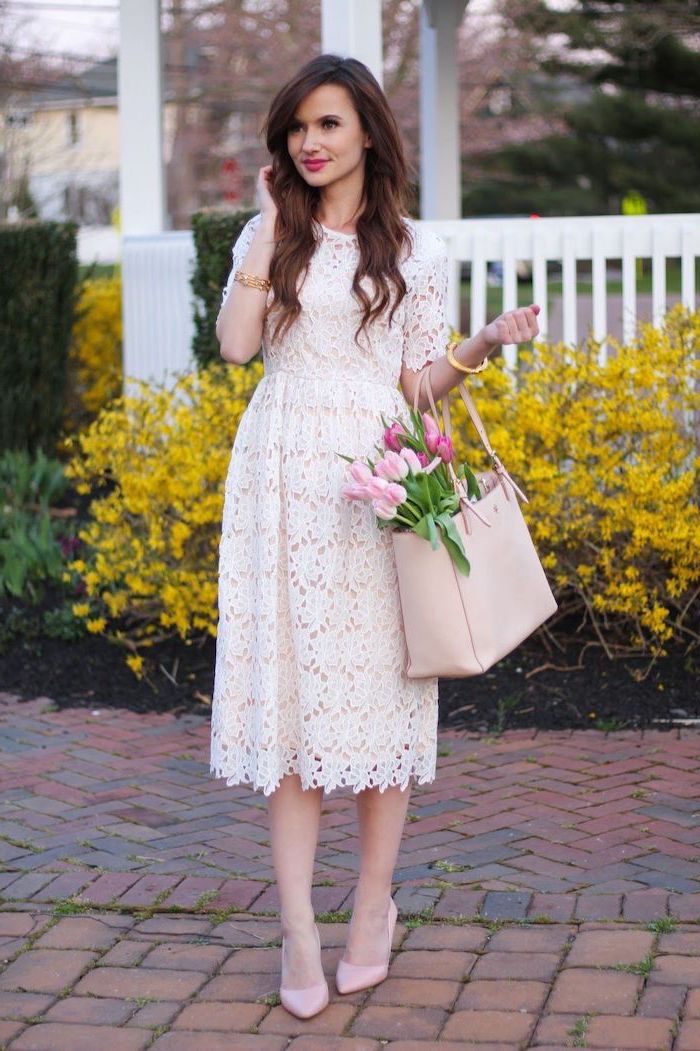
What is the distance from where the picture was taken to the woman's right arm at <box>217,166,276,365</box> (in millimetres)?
2750

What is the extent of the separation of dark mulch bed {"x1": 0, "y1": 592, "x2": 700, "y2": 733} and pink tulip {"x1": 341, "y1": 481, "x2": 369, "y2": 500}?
6.90 feet

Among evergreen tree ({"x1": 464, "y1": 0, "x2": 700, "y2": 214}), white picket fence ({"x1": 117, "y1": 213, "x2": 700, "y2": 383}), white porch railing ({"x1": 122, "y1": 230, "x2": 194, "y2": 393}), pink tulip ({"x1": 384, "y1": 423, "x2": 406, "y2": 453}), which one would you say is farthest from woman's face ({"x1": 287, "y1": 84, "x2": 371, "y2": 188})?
evergreen tree ({"x1": 464, "y1": 0, "x2": 700, "y2": 214})

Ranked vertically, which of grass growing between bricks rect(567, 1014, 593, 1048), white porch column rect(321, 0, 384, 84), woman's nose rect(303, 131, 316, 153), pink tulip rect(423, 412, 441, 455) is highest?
white porch column rect(321, 0, 384, 84)

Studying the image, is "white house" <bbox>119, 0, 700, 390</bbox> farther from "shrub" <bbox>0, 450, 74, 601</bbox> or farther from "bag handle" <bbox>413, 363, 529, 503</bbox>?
"bag handle" <bbox>413, 363, 529, 503</bbox>

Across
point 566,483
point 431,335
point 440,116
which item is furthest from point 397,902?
point 440,116

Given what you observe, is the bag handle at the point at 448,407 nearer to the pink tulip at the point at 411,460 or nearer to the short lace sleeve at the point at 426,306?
the short lace sleeve at the point at 426,306

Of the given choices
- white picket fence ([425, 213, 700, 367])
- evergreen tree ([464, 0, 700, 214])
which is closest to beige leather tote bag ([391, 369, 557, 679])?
white picket fence ([425, 213, 700, 367])

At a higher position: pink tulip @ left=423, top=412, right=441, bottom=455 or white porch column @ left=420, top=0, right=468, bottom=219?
white porch column @ left=420, top=0, right=468, bottom=219

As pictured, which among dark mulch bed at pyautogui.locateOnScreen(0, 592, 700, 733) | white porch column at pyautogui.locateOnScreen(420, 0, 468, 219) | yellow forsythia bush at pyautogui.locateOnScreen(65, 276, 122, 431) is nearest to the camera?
dark mulch bed at pyautogui.locateOnScreen(0, 592, 700, 733)

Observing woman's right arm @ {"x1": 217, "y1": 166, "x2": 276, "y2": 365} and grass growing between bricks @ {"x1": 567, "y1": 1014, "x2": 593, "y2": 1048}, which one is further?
woman's right arm @ {"x1": 217, "y1": 166, "x2": 276, "y2": 365}

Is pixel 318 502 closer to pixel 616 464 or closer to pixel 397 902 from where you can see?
pixel 397 902

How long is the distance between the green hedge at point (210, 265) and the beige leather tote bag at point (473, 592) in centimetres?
408

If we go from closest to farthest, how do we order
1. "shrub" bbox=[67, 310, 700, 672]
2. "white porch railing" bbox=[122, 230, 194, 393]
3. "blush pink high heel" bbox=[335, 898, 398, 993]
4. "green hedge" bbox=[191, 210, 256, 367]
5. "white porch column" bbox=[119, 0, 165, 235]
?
"blush pink high heel" bbox=[335, 898, 398, 993]
"shrub" bbox=[67, 310, 700, 672]
"green hedge" bbox=[191, 210, 256, 367]
"white porch railing" bbox=[122, 230, 194, 393]
"white porch column" bbox=[119, 0, 165, 235]

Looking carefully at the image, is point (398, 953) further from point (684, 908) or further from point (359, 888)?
point (684, 908)
